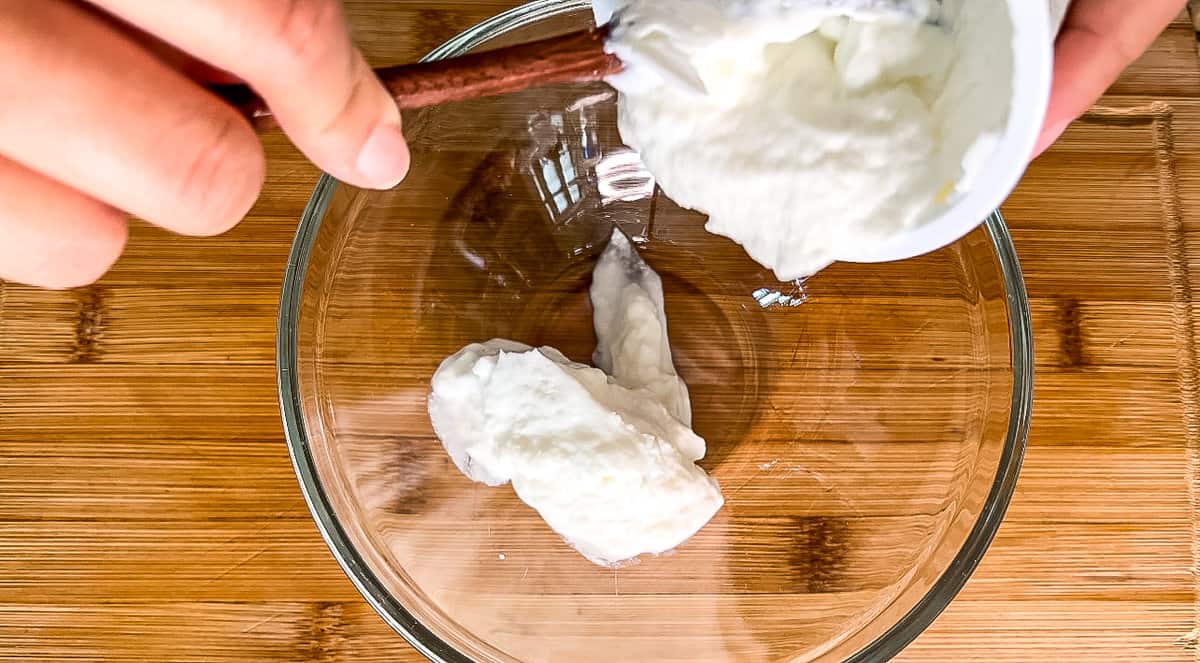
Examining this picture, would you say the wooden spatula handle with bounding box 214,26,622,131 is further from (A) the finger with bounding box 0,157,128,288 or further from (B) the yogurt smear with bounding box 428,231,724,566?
(B) the yogurt smear with bounding box 428,231,724,566

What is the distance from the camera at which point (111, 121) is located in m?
0.46

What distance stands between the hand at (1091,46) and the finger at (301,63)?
1.77 ft

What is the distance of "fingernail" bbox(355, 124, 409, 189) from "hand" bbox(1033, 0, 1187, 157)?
0.52 metres

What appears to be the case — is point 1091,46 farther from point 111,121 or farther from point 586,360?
point 111,121

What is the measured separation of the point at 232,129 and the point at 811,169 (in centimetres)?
39

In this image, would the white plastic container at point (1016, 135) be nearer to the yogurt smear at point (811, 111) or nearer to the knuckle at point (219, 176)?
the yogurt smear at point (811, 111)

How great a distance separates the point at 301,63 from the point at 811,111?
1.19 feet

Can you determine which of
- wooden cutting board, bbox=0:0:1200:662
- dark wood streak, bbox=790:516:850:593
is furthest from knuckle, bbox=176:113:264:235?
dark wood streak, bbox=790:516:850:593

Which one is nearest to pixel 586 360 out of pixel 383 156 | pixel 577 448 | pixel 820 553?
pixel 577 448

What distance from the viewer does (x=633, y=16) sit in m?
0.60

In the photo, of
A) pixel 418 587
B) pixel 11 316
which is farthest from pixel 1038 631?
pixel 11 316

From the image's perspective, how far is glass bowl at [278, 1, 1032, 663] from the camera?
768 millimetres

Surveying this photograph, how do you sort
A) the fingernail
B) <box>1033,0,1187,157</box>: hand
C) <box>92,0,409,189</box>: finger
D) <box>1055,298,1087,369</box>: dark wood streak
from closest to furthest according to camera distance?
<box>92,0,409,189</box>: finger < the fingernail < <box>1033,0,1187,157</box>: hand < <box>1055,298,1087,369</box>: dark wood streak

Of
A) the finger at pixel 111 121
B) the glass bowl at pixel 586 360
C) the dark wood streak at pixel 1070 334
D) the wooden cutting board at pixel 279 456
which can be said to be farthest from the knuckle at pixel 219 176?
the dark wood streak at pixel 1070 334
